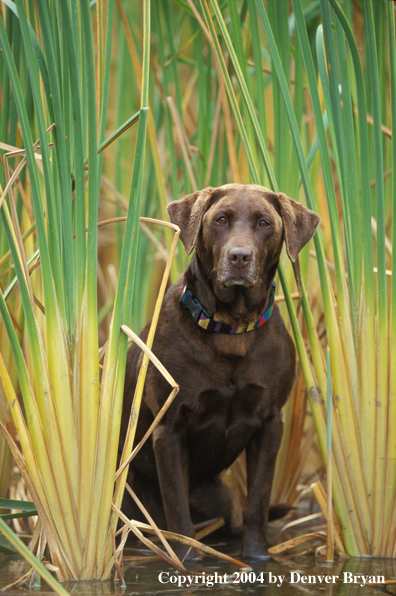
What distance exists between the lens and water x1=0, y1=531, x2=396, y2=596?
173 cm

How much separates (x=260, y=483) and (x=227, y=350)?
52cm

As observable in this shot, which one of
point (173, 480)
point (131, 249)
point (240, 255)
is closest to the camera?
point (131, 249)

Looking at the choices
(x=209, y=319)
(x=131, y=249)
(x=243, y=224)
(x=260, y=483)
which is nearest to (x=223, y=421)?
(x=260, y=483)

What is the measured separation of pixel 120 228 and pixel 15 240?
6.08 feet

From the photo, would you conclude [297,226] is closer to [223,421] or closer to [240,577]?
[223,421]

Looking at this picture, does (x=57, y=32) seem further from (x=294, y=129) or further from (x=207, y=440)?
(x=207, y=440)

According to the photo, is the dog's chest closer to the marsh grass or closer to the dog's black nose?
the marsh grass

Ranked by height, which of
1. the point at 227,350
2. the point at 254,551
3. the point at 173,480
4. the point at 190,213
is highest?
the point at 190,213

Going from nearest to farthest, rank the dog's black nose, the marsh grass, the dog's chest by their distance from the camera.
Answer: the marsh grass < the dog's black nose < the dog's chest

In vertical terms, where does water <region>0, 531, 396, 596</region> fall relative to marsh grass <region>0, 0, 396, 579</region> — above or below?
below

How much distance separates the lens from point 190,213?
2.35 metres

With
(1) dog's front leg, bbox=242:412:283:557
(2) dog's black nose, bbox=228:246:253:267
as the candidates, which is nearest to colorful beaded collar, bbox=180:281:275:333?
(2) dog's black nose, bbox=228:246:253:267

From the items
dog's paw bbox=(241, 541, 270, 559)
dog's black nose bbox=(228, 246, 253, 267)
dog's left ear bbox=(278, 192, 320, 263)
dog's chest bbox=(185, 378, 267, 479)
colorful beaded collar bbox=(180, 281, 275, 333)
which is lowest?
dog's paw bbox=(241, 541, 270, 559)

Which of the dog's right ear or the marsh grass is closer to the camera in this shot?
the marsh grass
